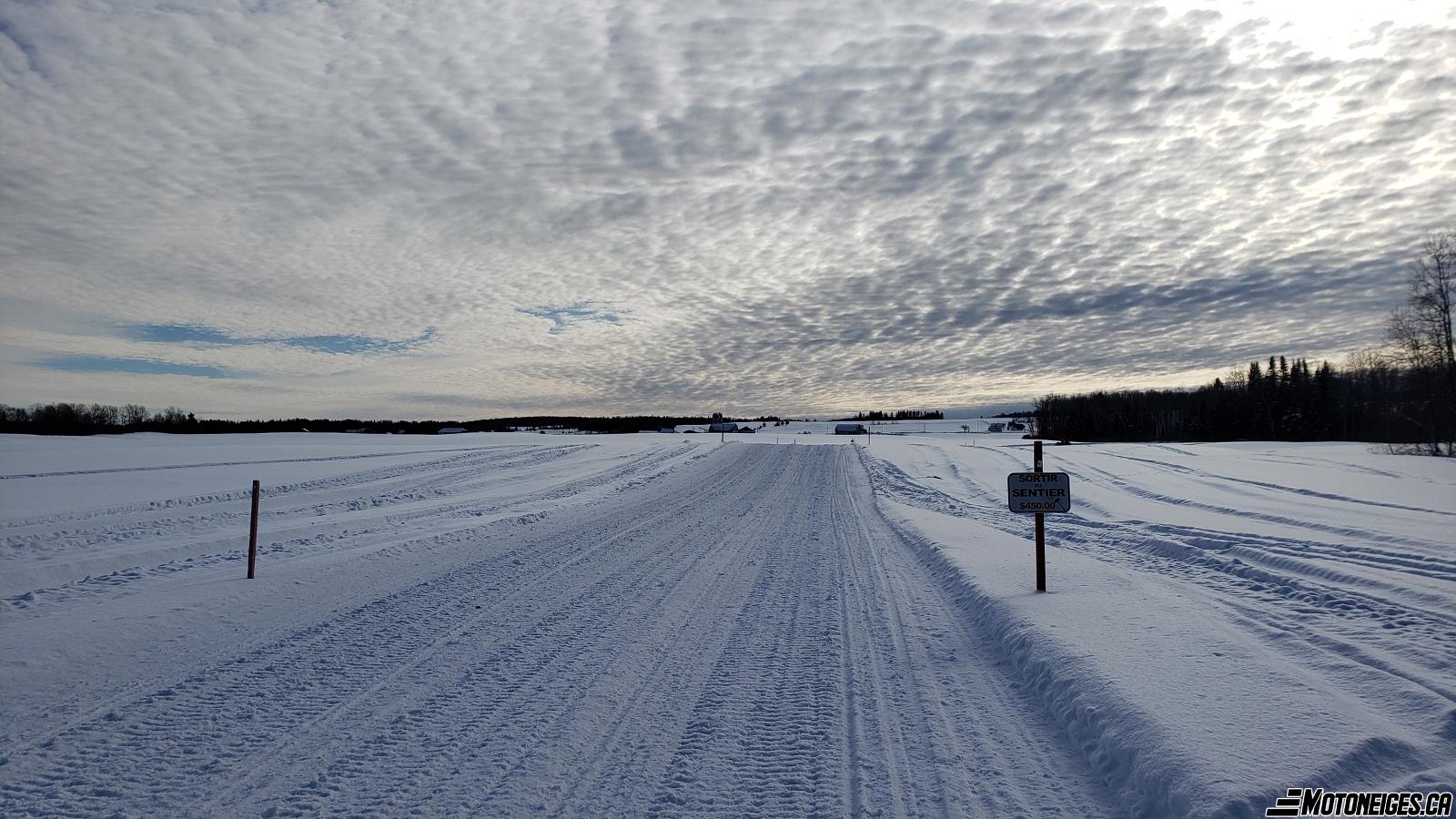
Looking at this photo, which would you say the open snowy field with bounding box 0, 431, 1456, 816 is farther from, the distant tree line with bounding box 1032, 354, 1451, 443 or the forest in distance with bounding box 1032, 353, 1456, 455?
the distant tree line with bounding box 1032, 354, 1451, 443

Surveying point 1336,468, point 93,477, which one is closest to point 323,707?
point 93,477

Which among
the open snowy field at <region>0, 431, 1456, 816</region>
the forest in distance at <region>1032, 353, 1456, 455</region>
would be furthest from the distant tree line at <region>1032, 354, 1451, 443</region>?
the open snowy field at <region>0, 431, 1456, 816</region>

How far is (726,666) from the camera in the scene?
19.1ft

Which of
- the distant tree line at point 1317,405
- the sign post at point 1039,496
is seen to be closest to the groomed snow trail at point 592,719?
the sign post at point 1039,496

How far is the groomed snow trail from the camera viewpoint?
3736 mm

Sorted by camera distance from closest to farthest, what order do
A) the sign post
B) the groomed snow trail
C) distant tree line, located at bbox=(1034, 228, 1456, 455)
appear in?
the groomed snow trail → the sign post → distant tree line, located at bbox=(1034, 228, 1456, 455)

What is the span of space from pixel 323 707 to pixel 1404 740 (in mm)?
6264

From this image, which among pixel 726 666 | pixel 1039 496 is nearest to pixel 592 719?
pixel 726 666

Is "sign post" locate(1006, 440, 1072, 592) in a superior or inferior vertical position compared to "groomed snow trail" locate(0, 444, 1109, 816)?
superior

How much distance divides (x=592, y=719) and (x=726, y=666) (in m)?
1.37

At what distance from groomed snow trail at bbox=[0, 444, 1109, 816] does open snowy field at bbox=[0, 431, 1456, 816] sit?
3cm

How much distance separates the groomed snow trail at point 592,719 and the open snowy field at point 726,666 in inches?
1.1

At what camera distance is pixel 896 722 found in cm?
470

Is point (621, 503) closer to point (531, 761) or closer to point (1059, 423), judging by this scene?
point (531, 761)
